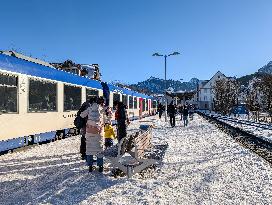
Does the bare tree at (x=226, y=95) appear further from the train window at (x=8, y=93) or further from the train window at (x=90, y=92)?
the train window at (x=8, y=93)

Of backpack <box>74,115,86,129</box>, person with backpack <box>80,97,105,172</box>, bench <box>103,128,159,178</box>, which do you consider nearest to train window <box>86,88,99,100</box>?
backpack <box>74,115,86,129</box>

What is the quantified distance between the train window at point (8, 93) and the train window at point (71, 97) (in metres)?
4.45

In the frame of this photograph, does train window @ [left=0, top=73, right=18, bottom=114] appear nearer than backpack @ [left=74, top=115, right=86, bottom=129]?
No

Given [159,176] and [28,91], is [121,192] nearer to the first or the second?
[159,176]

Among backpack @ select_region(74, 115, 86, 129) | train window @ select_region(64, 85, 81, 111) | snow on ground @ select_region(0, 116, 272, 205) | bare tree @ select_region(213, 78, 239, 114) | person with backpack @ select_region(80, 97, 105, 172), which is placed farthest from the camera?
bare tree @ select_region(213, 78, 239, 114)

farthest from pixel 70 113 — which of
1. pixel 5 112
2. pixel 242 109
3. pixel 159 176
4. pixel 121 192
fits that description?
pixel 242 109

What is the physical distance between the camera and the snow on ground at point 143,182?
6.81 m

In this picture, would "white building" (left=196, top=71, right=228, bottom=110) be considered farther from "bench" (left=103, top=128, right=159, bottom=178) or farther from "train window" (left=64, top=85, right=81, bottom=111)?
"bench" (left=103, top=128, right=159, bottom=178)

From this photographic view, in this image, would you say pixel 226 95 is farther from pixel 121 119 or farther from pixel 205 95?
pixel 205 95

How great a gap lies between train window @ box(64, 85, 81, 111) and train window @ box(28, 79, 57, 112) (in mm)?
1179

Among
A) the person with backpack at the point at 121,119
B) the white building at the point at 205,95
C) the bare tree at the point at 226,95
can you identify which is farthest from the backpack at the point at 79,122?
the white building at the point at 205,95

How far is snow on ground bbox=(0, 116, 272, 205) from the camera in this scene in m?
6.81

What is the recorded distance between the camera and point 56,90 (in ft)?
49.9

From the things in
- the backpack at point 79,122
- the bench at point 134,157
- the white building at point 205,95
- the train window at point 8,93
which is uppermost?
the white building at point 205,95
